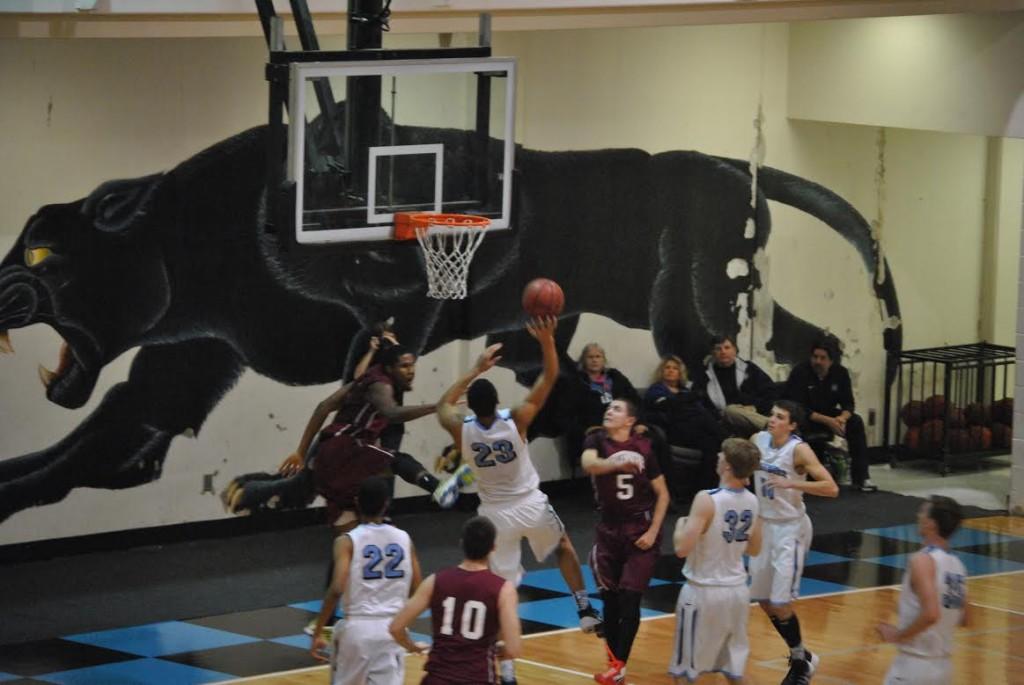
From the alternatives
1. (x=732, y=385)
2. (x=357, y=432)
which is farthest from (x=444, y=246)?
(x=732, y=385)

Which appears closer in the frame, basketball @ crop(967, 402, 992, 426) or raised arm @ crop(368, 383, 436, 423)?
raised arm @ crop(368, 383, 436, 423)

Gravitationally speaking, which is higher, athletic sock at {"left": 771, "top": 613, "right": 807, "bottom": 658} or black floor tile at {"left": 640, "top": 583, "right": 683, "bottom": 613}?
athletic sock at {"left": 771, "top": 613, "right": 807, "bottom": 658}

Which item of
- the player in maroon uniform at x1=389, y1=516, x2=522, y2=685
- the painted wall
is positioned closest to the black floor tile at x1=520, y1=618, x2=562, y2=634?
the player in maroon uniform at x1=389, y1=516, x2=522, y2=685

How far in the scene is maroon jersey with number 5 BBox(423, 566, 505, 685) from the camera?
697cm

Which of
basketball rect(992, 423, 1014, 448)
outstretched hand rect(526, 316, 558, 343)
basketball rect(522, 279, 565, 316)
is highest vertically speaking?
basketball rect(522, 279, 565, 316)

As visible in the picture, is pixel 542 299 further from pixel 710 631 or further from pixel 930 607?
pixel 930 607

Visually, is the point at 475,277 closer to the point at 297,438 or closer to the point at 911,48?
the point at 297,438

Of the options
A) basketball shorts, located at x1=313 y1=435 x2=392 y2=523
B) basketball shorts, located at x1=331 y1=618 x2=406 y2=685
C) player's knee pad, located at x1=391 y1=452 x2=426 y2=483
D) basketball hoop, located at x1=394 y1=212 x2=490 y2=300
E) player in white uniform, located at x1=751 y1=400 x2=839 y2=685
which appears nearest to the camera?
basketball shorts, located at x1=331 y1=618 x2=406 y2=685

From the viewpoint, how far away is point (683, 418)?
45.6ft

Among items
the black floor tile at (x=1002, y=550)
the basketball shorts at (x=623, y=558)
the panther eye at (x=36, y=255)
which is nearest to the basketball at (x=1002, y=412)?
the black floor tile at (x=1002, y=550)

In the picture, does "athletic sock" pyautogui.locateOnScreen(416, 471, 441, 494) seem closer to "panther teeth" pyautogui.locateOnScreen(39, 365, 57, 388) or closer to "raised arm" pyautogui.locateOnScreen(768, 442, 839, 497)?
"raised arm" pyautogui.locateOnScreen(768, 442, 839, 497)

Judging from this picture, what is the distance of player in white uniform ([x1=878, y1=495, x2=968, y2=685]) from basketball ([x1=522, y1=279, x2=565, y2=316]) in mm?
2487

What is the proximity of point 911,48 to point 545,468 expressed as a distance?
13.9 ft

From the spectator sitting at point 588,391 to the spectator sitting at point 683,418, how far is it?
0.69 ft
